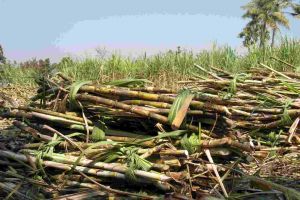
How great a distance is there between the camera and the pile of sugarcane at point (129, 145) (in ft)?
8.63

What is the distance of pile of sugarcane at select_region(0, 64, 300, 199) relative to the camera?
263 centimetres

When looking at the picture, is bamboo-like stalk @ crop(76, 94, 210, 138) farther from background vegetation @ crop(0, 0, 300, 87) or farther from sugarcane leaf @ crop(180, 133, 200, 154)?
background vegetation @ crop(0, 0, 300, 87)

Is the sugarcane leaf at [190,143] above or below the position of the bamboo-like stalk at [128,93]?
below

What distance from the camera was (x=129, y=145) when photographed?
2.83 m

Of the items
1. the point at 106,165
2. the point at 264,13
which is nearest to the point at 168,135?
the point at 106,165

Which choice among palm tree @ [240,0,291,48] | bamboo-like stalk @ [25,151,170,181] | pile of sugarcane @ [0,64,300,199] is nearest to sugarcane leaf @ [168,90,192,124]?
pile of sugarcane @ [0,64,300,199]

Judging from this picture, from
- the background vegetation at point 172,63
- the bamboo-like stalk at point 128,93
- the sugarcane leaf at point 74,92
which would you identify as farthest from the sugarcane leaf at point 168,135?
the background vegetation at point 172,63

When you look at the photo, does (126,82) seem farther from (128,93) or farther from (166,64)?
(166,64)

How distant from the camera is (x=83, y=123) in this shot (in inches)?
119

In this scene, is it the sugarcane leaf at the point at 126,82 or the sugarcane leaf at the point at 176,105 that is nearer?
the sugarcane leaf at the point at 176,105

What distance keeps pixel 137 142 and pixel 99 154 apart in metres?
0.23

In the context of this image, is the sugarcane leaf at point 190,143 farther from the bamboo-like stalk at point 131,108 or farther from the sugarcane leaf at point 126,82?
the sugarcane leaf at point 126,82

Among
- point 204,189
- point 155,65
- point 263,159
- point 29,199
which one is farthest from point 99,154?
point 155,65

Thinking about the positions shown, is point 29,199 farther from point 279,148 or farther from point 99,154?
point 279,148
